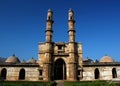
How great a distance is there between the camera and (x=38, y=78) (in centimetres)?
3722

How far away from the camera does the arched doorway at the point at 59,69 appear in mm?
38700

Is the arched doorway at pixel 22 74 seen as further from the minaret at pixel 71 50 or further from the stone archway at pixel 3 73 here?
the minaret at pixel 71 50

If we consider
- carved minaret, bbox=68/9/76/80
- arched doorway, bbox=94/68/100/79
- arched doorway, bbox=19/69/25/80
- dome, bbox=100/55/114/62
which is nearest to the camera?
carved minaret, bbox=68/9/76/80

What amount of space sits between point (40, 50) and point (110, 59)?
16.8 m

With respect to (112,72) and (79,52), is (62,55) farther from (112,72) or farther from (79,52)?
(112,72)

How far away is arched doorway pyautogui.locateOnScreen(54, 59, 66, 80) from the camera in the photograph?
127ft

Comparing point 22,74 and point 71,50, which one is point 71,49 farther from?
point 22,74

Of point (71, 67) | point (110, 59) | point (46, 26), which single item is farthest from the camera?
point (110, 59)

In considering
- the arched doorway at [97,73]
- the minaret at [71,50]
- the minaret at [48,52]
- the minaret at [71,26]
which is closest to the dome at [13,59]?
the minaret at [48,52]

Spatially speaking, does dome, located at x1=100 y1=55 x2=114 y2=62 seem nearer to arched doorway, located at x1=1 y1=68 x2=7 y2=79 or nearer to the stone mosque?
the stone mosque

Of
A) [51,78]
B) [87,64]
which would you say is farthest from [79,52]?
[51,78]

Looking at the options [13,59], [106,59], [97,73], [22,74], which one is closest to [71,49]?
[97,73]

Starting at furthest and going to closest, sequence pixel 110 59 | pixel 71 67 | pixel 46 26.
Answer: pixel 110 59
pixel 46 26
pixel 71 67

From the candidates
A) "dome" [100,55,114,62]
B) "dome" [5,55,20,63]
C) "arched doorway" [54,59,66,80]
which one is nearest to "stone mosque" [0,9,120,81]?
"arched doorway" [54,59,66,80]
